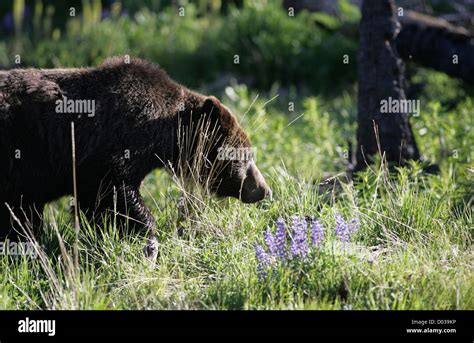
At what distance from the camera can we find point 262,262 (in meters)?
5.47

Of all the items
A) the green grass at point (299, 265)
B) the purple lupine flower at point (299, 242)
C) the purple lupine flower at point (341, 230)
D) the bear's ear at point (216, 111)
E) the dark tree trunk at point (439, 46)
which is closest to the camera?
the green grass at point (299, 265)

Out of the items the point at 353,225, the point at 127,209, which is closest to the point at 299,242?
the point at 353,225

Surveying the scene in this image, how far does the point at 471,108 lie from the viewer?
10.5 m

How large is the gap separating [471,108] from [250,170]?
177 inches

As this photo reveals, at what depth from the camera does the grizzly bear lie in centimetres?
637

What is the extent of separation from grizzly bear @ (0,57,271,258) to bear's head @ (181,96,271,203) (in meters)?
0.13

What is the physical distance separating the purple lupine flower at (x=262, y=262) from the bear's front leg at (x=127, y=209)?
1.17 metres

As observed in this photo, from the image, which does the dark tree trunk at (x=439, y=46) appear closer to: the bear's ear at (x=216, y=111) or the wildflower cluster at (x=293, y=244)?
the bear's ear at (x=216, y=111)

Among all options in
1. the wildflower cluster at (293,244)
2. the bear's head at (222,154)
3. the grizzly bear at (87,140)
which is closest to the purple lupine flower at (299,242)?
the wildflower cluster at (293,244)

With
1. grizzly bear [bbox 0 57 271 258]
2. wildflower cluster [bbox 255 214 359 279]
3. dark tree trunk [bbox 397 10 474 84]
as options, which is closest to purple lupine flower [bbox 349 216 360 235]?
wildflower cluster [bbox 255 214 359 279]

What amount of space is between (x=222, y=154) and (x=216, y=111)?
396mm

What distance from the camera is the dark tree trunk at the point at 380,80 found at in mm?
7930
